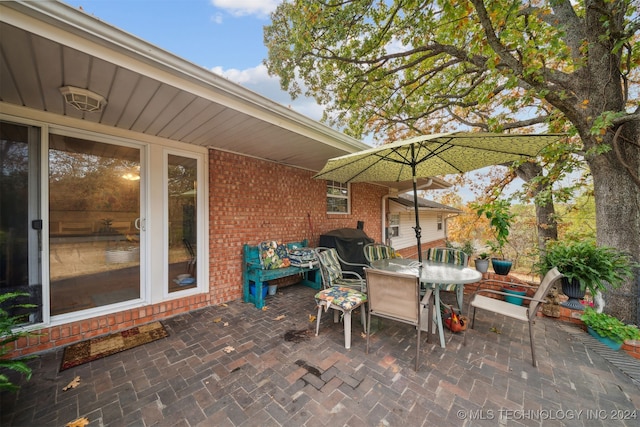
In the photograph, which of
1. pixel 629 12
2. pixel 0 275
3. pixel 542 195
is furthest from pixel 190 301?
pixel 629 12

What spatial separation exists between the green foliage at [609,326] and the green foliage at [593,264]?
0.33 metres

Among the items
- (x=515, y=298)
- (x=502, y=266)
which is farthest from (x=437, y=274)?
(x=502, y=266)

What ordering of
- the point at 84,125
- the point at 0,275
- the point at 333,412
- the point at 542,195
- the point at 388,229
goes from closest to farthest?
the point at 333,412, the point at 0,275, the point at 84,125, the point at 542,195, the point at 388,229

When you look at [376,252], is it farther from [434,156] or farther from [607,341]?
[607,341]

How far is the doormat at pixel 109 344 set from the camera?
2.45m

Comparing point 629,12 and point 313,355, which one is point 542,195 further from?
point 313,355

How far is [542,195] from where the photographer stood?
4664 millimetres

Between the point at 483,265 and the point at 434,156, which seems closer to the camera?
the point at 434,156

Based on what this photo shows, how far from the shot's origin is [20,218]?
97.2 inches

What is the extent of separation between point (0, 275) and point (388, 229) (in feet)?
29.8

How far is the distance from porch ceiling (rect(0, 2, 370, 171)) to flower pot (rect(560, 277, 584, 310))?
407 centimetres

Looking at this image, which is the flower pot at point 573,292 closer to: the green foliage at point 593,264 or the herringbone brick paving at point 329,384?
the green foliage at point 593,264

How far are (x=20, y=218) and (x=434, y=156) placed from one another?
5.27m

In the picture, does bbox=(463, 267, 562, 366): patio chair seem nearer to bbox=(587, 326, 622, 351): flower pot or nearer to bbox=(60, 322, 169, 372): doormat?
bbox=(587, 326, 622, 351): flower pot
